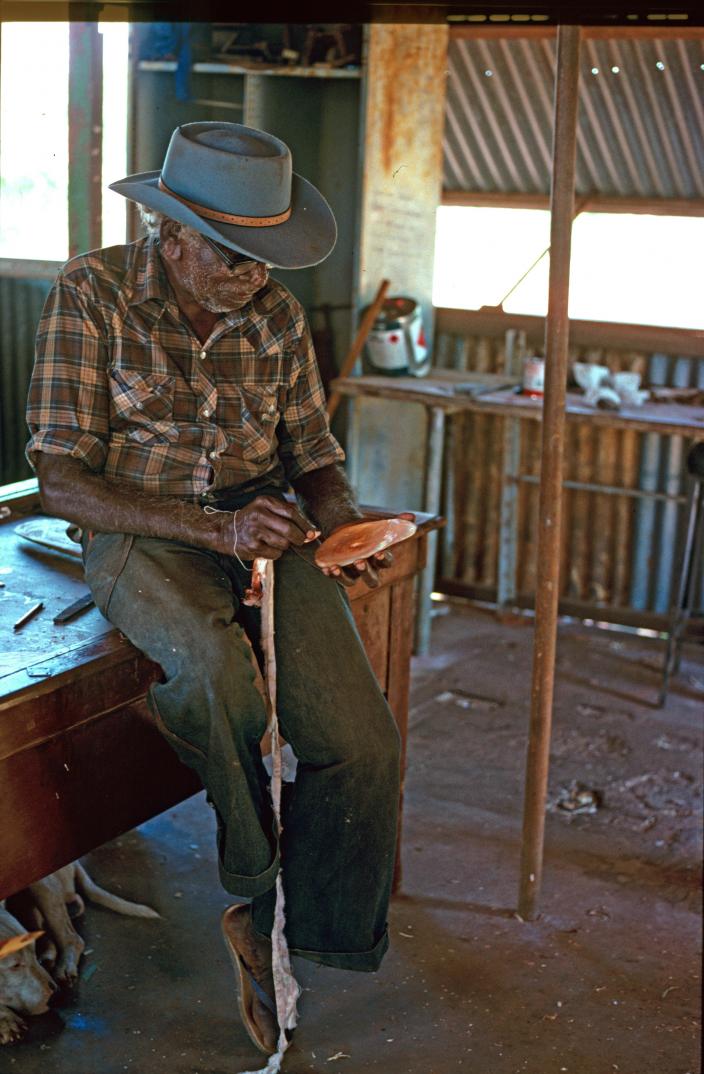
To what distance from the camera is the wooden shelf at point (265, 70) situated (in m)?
5.39

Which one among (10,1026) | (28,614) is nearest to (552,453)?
(28,614)

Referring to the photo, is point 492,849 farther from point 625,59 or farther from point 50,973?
point 625,59

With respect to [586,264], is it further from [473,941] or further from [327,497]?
[473,941]

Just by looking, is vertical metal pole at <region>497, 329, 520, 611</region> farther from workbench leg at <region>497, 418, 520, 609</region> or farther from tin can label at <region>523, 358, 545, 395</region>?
tin can label at <region>523, 358, 545, 395</region>

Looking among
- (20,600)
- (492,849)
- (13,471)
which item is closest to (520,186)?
(13,471)

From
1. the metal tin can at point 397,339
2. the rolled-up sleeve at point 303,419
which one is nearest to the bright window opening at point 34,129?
the metal tin can at point 397,339

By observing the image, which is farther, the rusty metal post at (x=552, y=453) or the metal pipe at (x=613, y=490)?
the metal pipe at (x=613, y=490)

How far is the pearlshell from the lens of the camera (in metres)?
2.66

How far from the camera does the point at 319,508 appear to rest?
9.99 ft

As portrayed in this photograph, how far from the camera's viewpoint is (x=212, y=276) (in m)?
2.74

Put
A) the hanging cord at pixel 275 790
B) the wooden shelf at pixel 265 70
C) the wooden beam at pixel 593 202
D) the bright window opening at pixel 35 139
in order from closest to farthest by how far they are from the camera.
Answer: the hanging cord at pixel 275 790 → the bright window opening at pixel 35 139 → the wooden shelf at pixel 265 70 → the wooden beam at pixel 593 202

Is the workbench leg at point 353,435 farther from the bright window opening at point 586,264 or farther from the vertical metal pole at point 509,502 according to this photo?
the bright window opening at point 586,264

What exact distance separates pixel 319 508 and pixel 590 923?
145cm

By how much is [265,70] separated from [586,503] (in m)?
2.53
